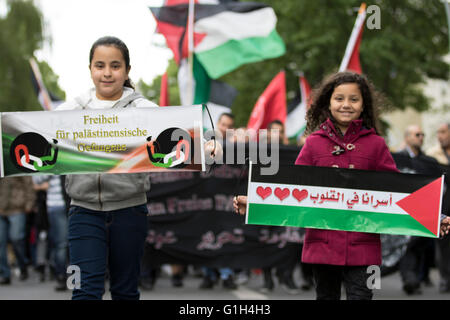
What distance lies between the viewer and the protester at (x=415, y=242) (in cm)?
926

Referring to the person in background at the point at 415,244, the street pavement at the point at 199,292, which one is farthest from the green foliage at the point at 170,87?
the person in background at the point at 415,244

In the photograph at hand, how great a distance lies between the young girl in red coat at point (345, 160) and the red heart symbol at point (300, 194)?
0.79 feet

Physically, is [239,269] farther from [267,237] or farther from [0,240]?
[0,240]

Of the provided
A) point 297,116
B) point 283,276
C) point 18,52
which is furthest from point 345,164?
point 18,52

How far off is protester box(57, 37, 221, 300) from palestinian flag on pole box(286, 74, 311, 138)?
9.55 meters

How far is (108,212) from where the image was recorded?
13.9 ft

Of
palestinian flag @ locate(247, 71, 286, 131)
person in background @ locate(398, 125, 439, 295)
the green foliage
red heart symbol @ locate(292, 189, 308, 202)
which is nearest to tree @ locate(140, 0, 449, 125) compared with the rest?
palestinian flag @ locate(247, 71, 286, 131)

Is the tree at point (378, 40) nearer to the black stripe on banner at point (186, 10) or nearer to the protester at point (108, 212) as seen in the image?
the black stripe on banner at point (186, 10)

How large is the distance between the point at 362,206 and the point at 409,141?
5.98 metres

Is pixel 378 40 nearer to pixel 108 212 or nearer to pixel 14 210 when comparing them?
pixel 14 210

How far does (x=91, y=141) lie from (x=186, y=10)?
7.50 m

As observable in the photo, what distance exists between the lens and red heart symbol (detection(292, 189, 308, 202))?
14.0 ft

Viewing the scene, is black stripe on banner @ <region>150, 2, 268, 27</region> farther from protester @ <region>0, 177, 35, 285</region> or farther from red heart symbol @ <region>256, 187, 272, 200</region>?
red heart symbol @ <region>256, 187, 272, 200</region>
